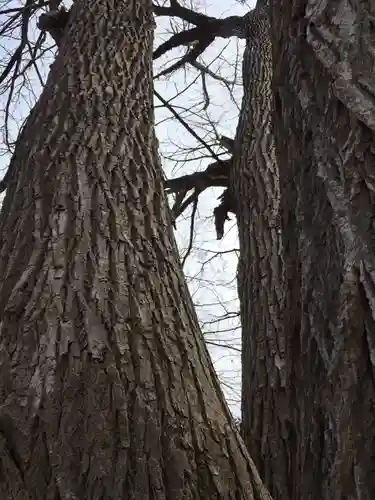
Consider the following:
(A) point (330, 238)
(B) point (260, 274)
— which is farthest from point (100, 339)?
(B) point (260, 274)

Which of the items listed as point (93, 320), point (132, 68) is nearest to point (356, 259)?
point (93, 320)

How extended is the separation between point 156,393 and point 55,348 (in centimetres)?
26

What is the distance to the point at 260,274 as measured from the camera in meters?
2.56

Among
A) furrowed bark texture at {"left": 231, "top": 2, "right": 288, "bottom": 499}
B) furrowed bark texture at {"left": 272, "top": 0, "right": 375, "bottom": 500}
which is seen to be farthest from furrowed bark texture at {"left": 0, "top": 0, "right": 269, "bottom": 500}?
furrowed bark texture at {"left": 231, "top": 2, "right": 288, "bottom": 499}

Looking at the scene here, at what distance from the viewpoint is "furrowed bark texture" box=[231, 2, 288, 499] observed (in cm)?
205

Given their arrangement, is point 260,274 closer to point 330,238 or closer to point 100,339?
point 100,339

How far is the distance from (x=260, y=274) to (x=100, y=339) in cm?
128

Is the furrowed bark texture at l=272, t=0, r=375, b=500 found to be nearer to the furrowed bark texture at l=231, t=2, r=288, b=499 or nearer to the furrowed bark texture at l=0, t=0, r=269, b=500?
the furrowed bark texture at l=0, t=0, r=269, b=500

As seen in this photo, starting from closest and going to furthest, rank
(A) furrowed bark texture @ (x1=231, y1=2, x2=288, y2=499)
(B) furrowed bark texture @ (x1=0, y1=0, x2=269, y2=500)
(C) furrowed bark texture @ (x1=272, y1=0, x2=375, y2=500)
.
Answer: (C) furrowed bark texture @ (x1=272, y1=0, x2=375, y2=500) < (B) furrowed bark texture @ (x1=0, y1=0, x2=269, y2=500) < (A) furrowed bark texture @ (x1=231, y1=2, x2=288, y2=499)

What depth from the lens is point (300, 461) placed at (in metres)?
1.16

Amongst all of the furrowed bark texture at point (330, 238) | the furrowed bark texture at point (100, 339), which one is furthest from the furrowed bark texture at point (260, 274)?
the furrowed bark texture at point (330, 238)

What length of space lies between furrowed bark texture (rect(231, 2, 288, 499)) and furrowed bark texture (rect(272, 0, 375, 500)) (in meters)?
0.89

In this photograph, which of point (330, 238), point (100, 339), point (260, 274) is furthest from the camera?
point (260, 274)

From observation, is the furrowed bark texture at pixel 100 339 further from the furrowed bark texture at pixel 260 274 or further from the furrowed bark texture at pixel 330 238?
the furrowed bark texture at pixel 260 274
